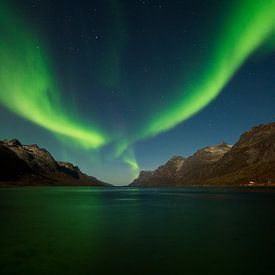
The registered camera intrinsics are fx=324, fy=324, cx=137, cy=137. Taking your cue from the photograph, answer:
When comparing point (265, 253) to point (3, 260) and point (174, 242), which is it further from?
point (3, 260)

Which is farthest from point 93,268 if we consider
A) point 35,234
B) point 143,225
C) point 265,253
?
point 143,225

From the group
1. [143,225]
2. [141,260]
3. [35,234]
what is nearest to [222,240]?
[141,260]

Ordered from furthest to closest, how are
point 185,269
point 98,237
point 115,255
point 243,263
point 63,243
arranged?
1. point 98,237
2. point 63,243
3. point 115,255
4. point 243,263
5. point 185,269

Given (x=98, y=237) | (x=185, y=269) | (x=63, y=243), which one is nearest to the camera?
(x=185, y=269)

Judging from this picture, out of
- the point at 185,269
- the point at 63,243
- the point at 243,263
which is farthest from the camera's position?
the point at 63,243

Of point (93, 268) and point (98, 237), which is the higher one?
point (98, 237)

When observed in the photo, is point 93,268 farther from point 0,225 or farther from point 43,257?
point 0,225

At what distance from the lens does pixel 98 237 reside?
43875 mm

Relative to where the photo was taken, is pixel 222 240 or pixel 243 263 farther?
pixel 222 240

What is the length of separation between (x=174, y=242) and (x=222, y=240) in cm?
628

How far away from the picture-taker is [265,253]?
1321 inches

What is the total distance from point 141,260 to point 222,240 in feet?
49.2

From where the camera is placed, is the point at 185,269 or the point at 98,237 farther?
the point at 98,237

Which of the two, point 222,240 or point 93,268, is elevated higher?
point 222,240
